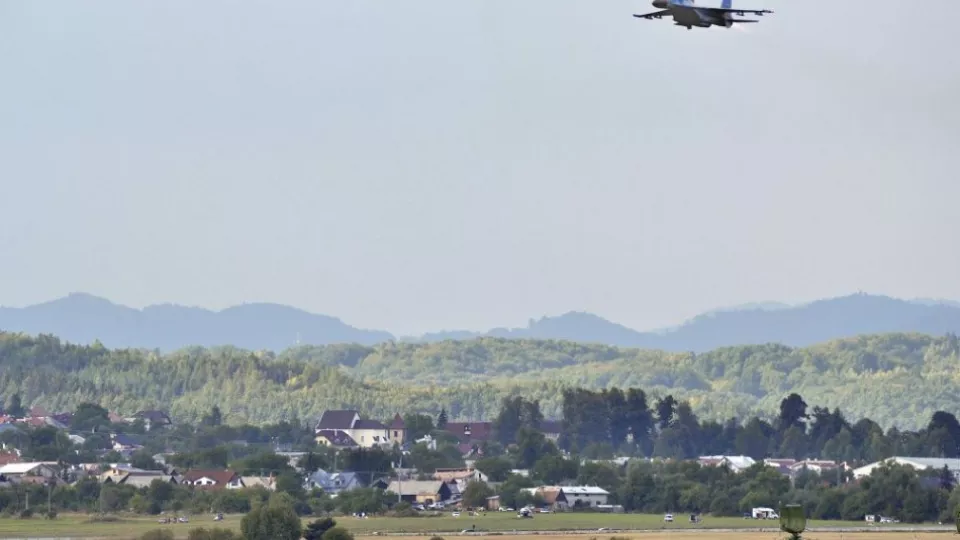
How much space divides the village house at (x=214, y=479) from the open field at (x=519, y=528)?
48.8 feet

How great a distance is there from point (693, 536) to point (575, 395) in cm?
9857

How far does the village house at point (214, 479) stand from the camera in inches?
4953

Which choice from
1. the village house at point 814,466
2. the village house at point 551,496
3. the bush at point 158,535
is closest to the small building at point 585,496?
the village house at point 551,496

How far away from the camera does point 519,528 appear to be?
103562 millimetres

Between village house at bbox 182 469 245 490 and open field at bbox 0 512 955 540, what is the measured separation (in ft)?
48.8

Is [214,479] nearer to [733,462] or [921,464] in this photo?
[733,462]

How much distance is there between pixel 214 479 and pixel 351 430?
64.4 metres

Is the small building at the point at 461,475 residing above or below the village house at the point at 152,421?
below

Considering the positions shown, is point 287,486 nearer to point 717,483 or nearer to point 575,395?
point 717,483

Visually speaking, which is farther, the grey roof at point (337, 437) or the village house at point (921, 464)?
the grey roof at point (337, 437)

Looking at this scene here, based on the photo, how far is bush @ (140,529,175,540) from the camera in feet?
287

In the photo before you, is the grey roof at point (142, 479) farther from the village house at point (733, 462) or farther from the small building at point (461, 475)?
the village house at point (733, 462)

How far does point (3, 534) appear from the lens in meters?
95.1

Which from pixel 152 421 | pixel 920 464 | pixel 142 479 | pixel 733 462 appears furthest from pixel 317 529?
pixel 152 421
